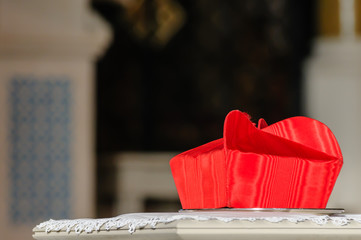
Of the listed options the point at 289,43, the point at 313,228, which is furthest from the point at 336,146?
the point at 289,43

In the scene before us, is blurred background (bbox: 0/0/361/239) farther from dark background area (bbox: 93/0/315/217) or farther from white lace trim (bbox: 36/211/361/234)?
white lace trim (bbox: 36/211/361/234)

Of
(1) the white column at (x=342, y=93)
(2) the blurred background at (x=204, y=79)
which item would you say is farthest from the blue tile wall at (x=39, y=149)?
(1) the white column at (x=342, y=93)

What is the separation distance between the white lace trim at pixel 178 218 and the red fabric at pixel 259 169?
0.16 feet

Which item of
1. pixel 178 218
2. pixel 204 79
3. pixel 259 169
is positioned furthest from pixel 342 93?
pixel 178 218

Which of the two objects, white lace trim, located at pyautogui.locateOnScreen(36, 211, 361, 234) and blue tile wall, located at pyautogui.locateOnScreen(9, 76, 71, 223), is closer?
white lace trim, located at pyautogui.locateOnScreen(36, 211, 361, 234)

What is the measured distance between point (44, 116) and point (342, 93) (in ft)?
6.90

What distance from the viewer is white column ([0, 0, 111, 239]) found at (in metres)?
3.22

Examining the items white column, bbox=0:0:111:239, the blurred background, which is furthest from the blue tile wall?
the blurred background

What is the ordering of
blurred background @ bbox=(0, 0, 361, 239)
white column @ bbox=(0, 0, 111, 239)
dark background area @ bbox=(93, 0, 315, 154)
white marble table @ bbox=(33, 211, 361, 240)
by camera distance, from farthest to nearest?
dark background area @ bbox=(93, 0, 315, 154)
blurred background @ bbox=(0, 0, 361, 239)
white column @ bbox=(0, 0, 111, 239)
white marble table @ bbox=(33, 211, 361, 240)

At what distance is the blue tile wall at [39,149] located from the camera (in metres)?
3.23

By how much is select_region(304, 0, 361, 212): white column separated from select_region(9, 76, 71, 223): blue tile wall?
188 centimetres

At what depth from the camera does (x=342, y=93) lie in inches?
175

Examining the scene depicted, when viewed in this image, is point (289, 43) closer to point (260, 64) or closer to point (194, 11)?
point (260, 64)

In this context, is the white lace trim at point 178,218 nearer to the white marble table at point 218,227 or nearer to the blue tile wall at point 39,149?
the white marble table at point 218,227
